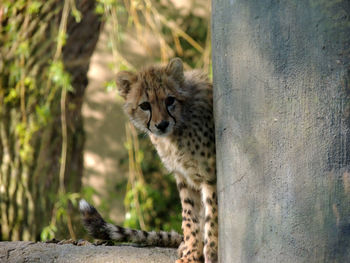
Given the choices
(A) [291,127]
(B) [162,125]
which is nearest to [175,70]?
(B) [162,125]

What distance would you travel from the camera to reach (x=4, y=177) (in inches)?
183

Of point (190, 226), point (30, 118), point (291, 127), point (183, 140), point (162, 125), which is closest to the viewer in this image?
point (291, 127)

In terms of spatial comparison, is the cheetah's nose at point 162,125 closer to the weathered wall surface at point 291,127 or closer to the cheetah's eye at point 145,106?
the cheetah's eye at point 145,106

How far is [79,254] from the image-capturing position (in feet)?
9.96

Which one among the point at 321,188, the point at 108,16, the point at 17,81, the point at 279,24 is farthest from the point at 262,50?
the point at 17,81

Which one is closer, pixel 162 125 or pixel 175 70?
pixel 162 125

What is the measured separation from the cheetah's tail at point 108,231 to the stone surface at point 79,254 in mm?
105

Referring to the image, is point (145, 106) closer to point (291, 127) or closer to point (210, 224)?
point (210, 224)

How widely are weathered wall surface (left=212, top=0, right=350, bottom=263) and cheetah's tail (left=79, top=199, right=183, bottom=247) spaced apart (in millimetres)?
970

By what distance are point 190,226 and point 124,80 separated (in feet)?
2.61

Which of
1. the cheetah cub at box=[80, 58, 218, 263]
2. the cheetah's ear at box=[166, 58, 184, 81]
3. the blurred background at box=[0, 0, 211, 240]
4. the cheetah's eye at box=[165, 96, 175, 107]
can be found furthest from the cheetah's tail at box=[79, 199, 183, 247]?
the blurred background at box=[0, 0, 211, 240]

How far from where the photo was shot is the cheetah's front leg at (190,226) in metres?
3.04

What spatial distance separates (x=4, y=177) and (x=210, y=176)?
2.22 meters

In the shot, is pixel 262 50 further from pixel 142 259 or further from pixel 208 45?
pixel 208 45
